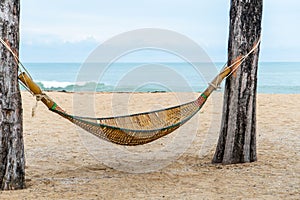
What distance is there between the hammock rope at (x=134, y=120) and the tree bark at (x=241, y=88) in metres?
0.07

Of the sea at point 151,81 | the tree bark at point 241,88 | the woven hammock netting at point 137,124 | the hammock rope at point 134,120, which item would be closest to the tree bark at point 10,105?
the hammock rope at point 134,120

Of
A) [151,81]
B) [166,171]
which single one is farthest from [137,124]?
[151,81]

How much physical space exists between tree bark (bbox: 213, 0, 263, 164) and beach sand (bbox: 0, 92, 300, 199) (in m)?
0.19

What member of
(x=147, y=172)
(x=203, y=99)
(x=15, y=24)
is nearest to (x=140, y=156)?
(x=147, y=172)

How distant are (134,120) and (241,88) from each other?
3.07ft

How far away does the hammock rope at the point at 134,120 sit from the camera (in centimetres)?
285

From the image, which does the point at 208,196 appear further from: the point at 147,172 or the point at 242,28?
the point at 242,28

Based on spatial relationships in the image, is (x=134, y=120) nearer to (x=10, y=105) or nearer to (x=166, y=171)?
(x=166, y=171)

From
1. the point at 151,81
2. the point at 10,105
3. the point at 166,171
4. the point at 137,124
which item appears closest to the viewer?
the point at 10,105

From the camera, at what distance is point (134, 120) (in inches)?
127

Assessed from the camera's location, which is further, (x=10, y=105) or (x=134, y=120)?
(x=134, y=120)

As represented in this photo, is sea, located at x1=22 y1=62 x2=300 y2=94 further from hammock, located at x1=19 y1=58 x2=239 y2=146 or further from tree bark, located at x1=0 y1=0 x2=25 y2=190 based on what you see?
tree bark, located at x1=0 y1=0 x2=25 y2=190

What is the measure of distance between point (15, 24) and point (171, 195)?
150 cm

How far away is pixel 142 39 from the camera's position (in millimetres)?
4160
